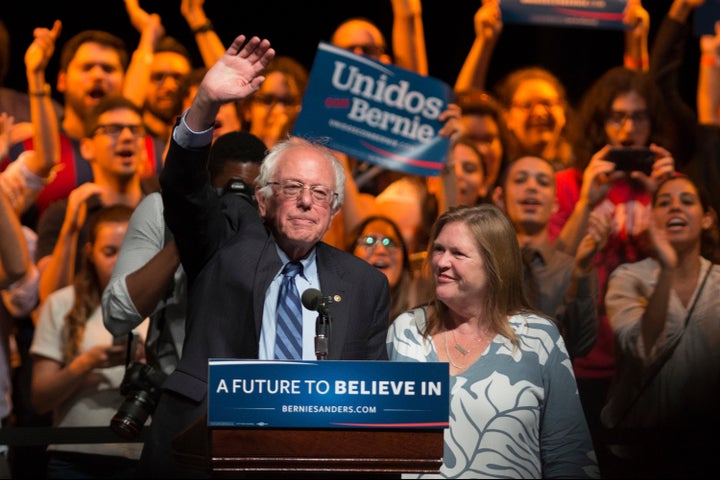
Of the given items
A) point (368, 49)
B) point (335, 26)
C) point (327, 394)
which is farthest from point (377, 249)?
point (327, 394)

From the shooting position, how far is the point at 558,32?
20.5 ft

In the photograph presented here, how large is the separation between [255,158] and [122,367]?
1.16 meters

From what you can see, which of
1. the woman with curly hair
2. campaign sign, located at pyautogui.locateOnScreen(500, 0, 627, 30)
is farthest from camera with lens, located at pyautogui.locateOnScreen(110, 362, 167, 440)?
campaign sign, located at pyautogui.locateOnScreen(500, 0, 627, 30)

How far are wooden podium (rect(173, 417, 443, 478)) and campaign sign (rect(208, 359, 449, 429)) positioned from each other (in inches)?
0.8

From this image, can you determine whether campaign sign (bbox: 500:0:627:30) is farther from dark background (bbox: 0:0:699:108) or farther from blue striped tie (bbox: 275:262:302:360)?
blue striped tie (bbox: 275:262:302:360)

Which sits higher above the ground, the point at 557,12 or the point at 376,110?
the point at 557,12

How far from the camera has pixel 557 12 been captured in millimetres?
5188

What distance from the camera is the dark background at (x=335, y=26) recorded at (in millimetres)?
5676

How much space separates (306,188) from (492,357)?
0.67 metres

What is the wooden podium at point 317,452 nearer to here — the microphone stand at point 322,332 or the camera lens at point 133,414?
the microphone stand at point 322,332

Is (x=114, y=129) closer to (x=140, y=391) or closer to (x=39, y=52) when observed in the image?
(x=39, y=52)

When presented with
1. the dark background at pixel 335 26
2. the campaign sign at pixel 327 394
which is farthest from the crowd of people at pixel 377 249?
the campaign sign at pixel 327 394

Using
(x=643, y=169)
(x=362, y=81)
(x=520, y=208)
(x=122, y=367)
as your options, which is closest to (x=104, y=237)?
(x=122, y=367)

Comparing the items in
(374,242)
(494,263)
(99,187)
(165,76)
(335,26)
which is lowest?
(494,263)
